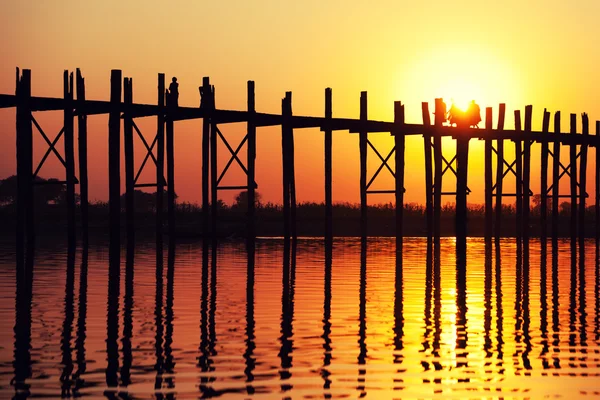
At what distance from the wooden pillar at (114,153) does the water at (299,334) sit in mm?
4263

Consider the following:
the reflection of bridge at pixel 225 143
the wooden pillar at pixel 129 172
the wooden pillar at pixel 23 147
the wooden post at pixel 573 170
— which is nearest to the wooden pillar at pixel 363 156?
the reflection of bridge at pixel 225 143

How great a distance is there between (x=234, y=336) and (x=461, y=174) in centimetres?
1935

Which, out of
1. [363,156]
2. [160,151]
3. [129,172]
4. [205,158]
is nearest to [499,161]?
[363,156]

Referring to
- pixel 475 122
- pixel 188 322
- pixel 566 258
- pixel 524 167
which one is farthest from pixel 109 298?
pixel 524 167

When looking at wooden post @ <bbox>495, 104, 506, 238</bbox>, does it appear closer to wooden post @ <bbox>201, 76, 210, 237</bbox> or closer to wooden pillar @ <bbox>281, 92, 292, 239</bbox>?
wooden pillar @ <bbox>281, 92, 292, 239</bbox>

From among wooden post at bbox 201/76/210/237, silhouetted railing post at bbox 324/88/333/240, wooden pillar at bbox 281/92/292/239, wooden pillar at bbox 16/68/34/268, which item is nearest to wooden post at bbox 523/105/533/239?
silhouetted railing post at bbox 324/88/333/240

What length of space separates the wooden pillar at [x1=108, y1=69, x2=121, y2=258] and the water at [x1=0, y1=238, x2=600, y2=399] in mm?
4263

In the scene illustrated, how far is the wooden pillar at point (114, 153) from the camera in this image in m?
24.9

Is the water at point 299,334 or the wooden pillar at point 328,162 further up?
the wooden pillar at point 328,162

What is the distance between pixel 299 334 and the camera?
450 inches

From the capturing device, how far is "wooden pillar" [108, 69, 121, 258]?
24.9 m

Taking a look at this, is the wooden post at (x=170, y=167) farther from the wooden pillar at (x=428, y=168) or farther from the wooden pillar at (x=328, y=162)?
the wooden pillar at (x=428, y=168)

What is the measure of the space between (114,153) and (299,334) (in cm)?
1498

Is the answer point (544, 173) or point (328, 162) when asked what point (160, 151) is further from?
point (544, 173)
